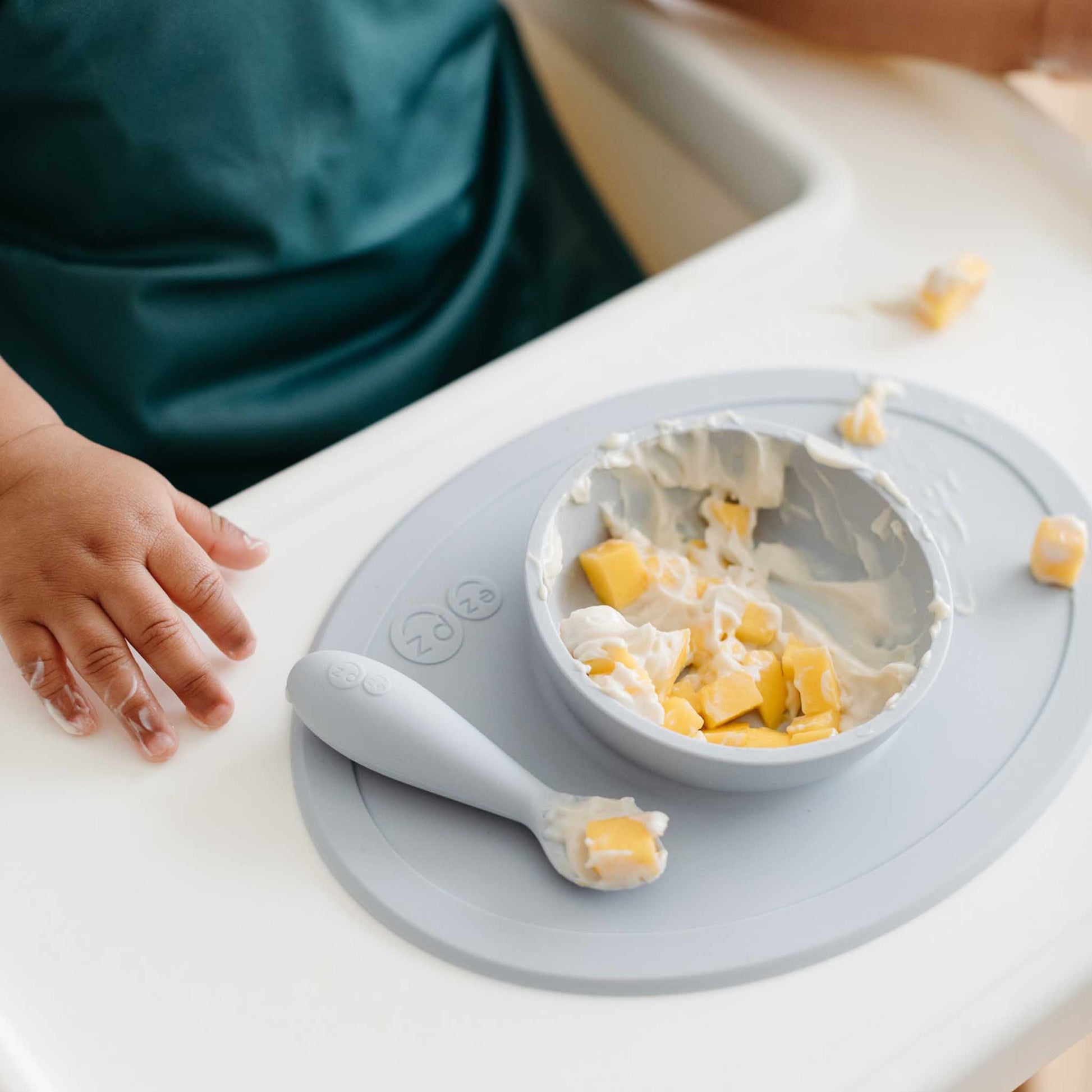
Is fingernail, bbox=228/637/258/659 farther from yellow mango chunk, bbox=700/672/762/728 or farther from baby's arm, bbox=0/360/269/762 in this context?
yellow mango chunk, bbox=700/672/762/728

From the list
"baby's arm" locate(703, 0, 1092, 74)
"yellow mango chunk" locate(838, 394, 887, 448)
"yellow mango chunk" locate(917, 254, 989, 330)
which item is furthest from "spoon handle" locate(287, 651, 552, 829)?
"baby's arm" locate(703, 0, 1092, 74)

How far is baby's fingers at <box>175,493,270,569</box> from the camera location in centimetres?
52

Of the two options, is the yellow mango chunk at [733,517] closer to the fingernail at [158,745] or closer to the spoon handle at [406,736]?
the spoon handle at [406,736]

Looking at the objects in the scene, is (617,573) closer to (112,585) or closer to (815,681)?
(815,681)

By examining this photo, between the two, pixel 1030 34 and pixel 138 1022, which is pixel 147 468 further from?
pixel 1030 34

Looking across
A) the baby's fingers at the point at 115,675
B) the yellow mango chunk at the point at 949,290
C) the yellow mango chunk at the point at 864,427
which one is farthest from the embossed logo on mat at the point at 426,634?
the yellow mango chunk at the point at 949,290

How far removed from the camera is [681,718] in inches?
17.6

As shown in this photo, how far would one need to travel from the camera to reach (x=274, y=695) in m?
0.49

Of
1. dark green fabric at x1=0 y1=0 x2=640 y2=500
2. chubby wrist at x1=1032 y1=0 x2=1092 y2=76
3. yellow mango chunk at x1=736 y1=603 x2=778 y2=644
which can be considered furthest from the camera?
chubby wrist at x1=1032 y1=0 x2=1092 y2=76

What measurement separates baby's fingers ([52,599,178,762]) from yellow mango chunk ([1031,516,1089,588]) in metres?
0.39

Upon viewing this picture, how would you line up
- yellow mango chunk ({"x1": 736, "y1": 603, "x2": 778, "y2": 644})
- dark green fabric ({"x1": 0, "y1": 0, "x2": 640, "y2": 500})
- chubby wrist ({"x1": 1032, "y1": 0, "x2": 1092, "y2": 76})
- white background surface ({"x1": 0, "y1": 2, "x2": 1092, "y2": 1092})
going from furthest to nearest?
chubby wrist ({"x1": 1032, "y1": 0, "x2": 1092, "y2": 76})
dark green fabric ({"x1": 0, "y1": 0, "x2": 640, "y2": 500})
yellow mango chunk ({"x1": 736, "y1": 603, "x2": 778, "y2": 644})
white background surface ({"x1": 0, "y1": 2, "x2": 1092, "y2": 1092})

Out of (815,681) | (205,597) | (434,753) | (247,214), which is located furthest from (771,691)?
(247,214)

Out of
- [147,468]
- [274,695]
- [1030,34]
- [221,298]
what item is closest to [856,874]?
[274,695]

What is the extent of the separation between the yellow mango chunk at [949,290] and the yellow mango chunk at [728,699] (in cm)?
27
